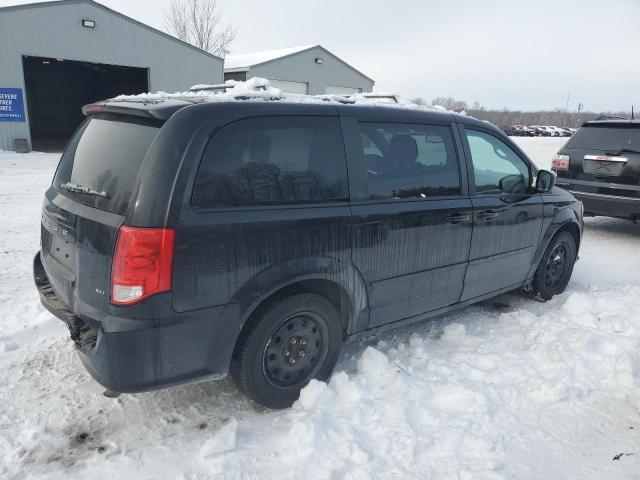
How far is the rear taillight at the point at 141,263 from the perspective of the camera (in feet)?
7.66

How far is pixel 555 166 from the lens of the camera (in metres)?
7.96

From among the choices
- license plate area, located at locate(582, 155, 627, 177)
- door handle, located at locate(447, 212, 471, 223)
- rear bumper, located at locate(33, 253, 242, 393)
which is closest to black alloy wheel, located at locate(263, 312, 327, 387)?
rear bumper, located at locate(33, 253, 242, 393)

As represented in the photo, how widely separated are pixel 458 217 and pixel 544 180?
131 cm

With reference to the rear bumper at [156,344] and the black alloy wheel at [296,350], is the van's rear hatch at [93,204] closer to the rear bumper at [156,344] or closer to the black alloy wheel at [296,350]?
the rear bumper at [156,344]

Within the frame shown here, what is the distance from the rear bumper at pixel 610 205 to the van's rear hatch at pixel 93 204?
687cm

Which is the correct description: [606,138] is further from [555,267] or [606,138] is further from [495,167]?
[495,167]

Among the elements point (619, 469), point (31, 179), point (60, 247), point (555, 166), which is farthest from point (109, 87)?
point (619, 469)

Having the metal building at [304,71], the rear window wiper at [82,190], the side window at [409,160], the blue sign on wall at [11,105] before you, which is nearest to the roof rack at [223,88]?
the side window at [409,160]

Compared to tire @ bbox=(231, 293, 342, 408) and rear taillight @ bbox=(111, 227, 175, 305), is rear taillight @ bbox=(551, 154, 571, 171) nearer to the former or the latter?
tire @ bbox=(231, 293, 342, 408)

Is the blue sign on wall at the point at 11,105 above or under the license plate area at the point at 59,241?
above

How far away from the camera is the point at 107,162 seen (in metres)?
2.73

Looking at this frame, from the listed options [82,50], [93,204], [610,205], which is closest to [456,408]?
[93,204]

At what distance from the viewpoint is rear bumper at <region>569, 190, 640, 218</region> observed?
22.9 feet

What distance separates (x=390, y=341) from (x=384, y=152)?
5.08ft
